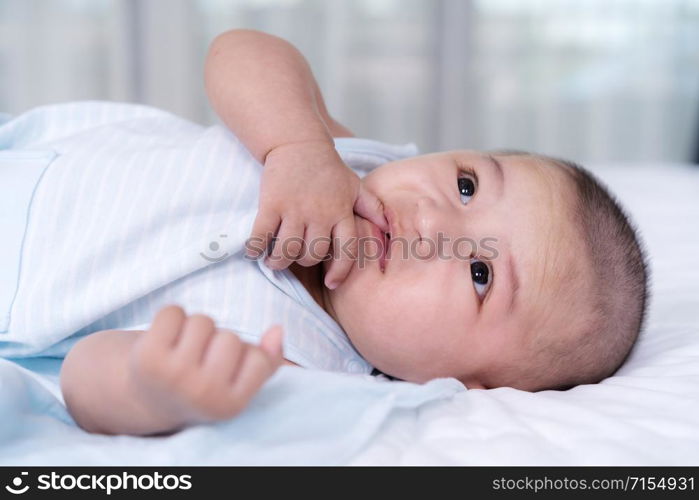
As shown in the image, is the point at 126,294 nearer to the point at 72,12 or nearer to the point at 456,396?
the point at 456,396

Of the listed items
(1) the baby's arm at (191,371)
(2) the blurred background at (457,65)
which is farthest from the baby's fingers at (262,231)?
(2) the blurred background at (457,65)

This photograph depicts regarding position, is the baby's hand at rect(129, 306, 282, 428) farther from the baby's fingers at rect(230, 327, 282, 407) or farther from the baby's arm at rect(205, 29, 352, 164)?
the baby's arm at rect(205, 29, 352, 164)

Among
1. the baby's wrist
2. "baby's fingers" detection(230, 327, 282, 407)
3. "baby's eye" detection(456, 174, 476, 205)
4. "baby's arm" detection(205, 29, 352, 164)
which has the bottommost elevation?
"baby's fingers" detection(230, 327, 282, 407)

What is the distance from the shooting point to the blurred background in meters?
2.65

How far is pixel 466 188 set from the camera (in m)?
1.04

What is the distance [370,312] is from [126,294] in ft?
1.05

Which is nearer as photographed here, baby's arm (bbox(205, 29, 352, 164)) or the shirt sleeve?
baby's arm (bbox(205, 29, 352, 164))

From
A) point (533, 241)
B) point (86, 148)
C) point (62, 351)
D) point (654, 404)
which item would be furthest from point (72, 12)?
point (654, 404)

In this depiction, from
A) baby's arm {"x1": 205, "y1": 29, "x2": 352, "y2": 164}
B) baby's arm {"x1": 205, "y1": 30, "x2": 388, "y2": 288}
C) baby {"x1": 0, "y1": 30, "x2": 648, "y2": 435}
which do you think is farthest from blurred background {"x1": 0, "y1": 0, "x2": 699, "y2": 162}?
baby {"x1": 0, "y1": 30, "x2": 648, "y2": 435}

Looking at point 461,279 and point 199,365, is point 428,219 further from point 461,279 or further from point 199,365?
point 199,365

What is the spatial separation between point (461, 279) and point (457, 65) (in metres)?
2.22

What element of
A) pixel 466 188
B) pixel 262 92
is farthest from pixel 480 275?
pixel 262 92

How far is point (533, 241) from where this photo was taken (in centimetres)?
97
